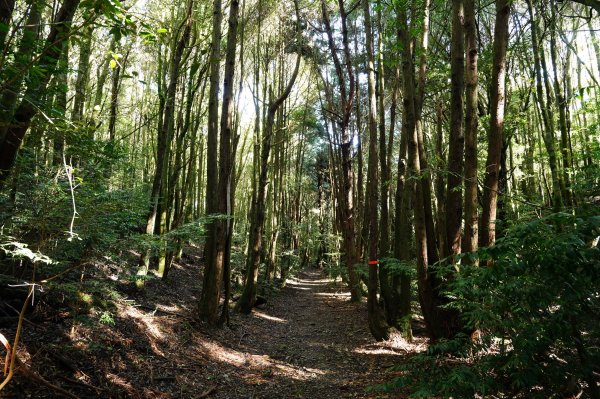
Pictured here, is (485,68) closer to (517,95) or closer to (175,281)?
(517,95)

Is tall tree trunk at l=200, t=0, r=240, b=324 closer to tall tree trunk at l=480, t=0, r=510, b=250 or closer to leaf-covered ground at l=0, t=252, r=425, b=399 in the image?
leaf-covered ground at l=0, t=252, r=425, b=399

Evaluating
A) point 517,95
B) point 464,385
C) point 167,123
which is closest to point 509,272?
point 464,385

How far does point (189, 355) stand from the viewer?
582 cm

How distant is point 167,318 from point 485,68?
9134 mm

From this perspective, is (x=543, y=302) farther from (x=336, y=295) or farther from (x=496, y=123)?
(x=336, y=295)

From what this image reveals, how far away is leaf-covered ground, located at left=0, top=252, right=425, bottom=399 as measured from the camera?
3852 mm

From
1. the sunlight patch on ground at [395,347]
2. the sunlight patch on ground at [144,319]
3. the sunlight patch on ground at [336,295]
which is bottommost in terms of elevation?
the sunlight patch on ground at [336,295]

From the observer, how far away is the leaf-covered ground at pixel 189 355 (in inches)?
152

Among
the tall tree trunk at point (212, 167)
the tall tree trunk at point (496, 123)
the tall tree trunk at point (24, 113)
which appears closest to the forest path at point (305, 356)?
the tall tree trunk at point (212, 167)

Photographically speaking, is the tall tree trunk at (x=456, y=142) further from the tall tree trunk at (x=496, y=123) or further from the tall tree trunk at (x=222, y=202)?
the tall tree trunk at (x=222, y=202)

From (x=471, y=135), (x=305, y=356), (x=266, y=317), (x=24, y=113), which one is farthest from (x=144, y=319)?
(x=471, y=135)

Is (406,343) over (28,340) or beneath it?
beneath

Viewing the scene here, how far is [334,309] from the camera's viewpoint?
12.2 meters

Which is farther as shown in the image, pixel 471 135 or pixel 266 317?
pixel 266 317
